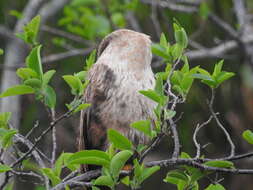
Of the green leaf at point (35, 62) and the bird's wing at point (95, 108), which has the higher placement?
the green leaf at point (35, 62)

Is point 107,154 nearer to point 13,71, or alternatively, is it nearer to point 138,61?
point 138,61

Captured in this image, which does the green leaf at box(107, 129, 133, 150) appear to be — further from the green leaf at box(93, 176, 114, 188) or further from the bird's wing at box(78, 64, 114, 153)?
the bird's wing at box(78, 64, 114, 153)

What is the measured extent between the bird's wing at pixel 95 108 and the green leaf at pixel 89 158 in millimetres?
754

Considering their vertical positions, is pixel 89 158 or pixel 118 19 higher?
pixel 118 19

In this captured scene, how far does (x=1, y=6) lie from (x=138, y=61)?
375cm

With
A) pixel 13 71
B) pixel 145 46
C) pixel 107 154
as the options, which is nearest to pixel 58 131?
pixel 13 71

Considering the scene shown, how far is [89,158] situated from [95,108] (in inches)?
34.3

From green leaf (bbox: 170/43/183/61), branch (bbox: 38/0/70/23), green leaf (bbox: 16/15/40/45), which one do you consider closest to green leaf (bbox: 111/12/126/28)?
branch (bbox: 38/0/70/23)

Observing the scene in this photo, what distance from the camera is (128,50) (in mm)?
2998

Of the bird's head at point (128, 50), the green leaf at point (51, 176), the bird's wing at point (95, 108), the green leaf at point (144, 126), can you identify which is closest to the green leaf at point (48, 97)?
the green leaf at point (51, 176)

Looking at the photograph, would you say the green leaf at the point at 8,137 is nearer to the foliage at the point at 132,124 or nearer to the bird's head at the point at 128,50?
the foliage at the point at 132,124

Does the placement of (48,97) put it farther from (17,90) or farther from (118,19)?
(118,19)

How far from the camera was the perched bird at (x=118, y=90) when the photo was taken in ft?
9.41

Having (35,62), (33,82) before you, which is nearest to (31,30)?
(35,62)
